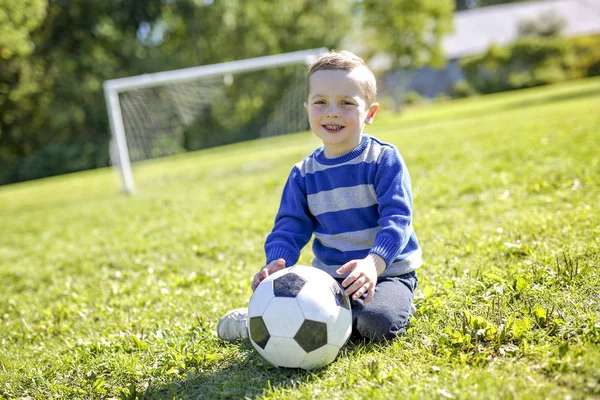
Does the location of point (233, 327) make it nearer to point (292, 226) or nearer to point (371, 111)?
point (292, 226)

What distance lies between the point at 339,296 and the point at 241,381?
25.5 inches

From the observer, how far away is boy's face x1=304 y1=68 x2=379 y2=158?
10.3 ft

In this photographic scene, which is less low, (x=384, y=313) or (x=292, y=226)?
(x=292, y=226)

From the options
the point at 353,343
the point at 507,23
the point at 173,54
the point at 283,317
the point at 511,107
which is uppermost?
the point at 507,23

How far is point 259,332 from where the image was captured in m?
2.74

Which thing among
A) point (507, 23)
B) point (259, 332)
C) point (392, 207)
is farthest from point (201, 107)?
point (507, 23)

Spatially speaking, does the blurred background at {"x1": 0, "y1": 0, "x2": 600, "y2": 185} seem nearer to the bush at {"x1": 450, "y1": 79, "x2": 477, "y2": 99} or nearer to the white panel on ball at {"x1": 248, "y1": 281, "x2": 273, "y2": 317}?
the bush at {"x1": 450, "y1": 79, "x2": 477, "y2": 99}

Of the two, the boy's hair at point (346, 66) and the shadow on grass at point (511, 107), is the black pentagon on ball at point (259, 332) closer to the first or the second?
the boy's hair at point (346, 66)

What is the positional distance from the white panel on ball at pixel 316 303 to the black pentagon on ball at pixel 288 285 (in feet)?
0.09

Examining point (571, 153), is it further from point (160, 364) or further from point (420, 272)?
point (160, 364)

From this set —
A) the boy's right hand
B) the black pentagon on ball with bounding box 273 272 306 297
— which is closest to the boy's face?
the boy's right hand

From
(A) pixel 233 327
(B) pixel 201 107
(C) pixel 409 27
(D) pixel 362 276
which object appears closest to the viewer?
(D) pixel 362 276

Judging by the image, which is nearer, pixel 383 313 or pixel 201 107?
pixel 383 313

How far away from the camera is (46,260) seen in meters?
6.27
